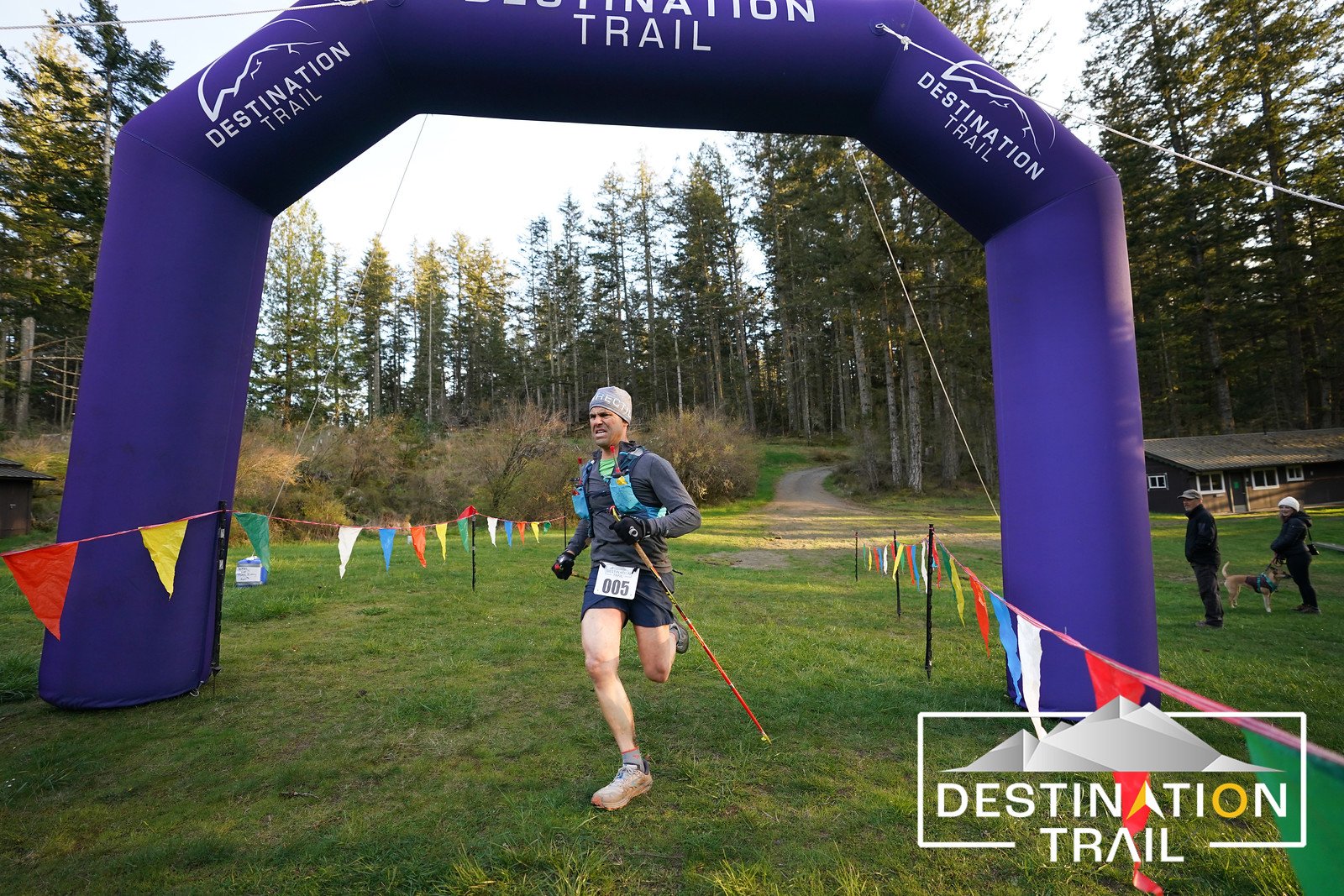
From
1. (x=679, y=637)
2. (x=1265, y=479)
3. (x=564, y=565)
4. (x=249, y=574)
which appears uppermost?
(x=1265, y=479)

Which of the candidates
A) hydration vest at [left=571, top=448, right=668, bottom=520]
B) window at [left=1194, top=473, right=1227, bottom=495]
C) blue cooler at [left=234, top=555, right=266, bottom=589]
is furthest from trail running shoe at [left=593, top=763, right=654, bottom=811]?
window at [left=1194, top=473, right=1227, bottom=495]

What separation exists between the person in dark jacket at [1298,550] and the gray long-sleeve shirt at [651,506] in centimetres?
898

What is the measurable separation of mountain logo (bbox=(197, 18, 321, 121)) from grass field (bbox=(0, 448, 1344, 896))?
4469 millimetres

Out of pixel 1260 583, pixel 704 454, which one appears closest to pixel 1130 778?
pixel 1260 583

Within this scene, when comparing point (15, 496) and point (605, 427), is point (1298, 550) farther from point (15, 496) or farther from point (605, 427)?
point (15, 496)

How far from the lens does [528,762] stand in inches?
141

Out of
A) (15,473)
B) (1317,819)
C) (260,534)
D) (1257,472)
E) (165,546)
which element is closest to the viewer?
(1317,819)

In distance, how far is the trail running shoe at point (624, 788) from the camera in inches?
118

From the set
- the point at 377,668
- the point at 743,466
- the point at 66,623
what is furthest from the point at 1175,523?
the point at 66,623

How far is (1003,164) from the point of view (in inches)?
172

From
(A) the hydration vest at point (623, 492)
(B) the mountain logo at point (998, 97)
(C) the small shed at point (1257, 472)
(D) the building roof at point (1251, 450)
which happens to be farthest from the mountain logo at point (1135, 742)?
(C) the small shed at point (1257, 472)

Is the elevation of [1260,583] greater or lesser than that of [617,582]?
lesser

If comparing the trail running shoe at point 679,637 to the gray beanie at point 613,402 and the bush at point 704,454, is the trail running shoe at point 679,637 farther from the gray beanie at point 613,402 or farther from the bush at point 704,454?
the bush at point 704,454

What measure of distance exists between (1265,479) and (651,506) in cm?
2976
